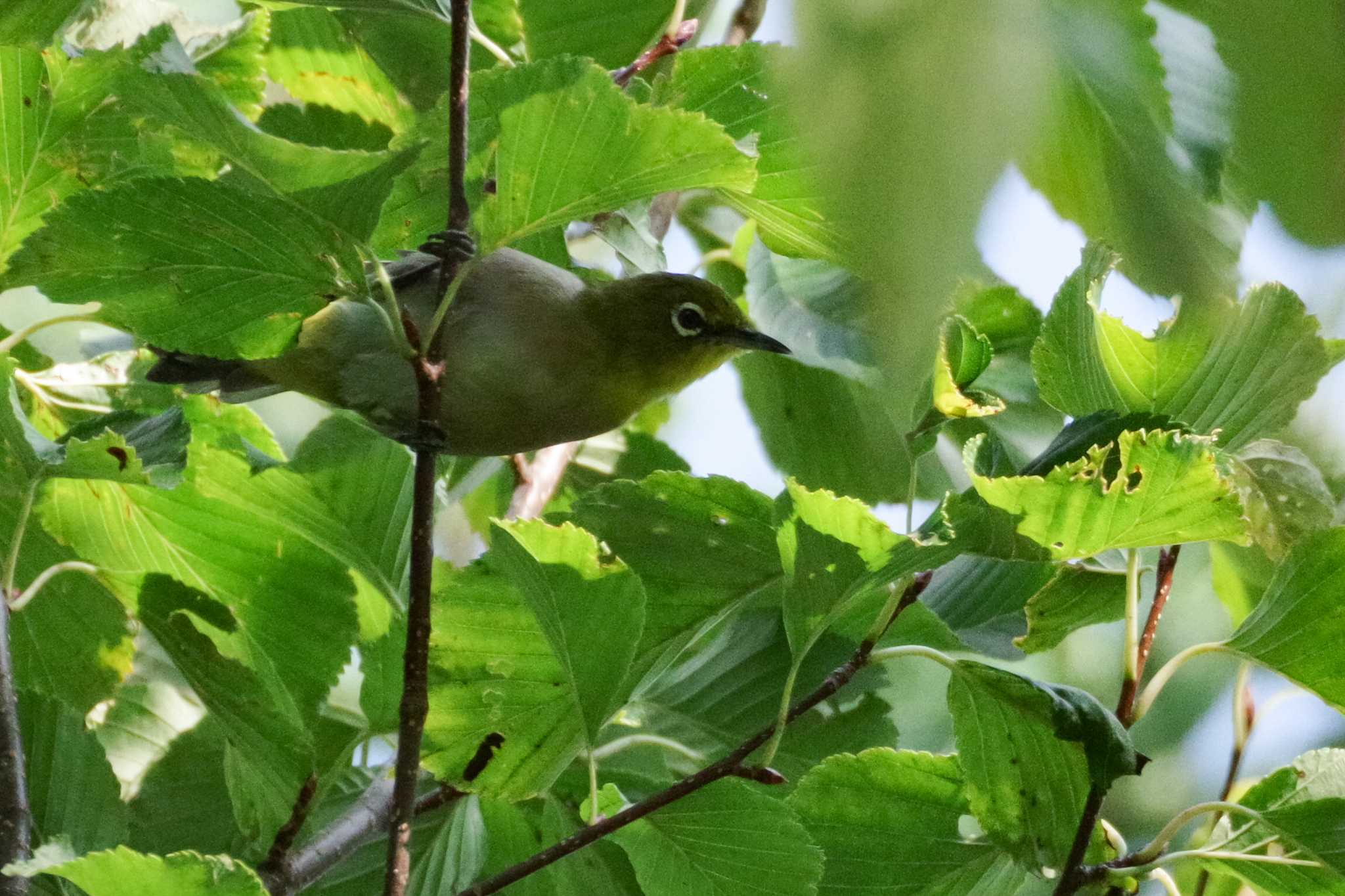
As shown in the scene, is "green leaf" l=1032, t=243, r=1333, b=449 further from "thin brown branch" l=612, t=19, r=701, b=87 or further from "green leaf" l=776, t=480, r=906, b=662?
"thin brown branch" l=612, t=19, r=701, b=87

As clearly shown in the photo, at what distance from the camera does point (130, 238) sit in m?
1.08

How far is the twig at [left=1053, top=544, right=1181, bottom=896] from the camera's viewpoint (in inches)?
44.3

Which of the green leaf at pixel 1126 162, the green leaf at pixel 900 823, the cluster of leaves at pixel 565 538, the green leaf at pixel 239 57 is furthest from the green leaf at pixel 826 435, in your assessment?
the green leaf at pixel 1126 162

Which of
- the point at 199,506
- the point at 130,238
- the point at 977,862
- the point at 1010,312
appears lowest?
the point at 977,862

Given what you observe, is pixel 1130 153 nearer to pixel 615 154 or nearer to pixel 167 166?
pixel 615 154

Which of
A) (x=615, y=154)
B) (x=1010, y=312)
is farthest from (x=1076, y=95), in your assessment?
(x=1010, y=312)

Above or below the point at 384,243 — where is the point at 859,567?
below

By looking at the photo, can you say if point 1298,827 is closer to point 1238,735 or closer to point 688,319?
point 1238,735

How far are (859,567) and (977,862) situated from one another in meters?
0.39

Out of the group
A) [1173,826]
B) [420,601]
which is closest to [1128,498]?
[1173,826]

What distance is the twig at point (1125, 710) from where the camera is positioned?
3.69 ft

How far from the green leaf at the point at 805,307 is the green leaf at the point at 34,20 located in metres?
0.87

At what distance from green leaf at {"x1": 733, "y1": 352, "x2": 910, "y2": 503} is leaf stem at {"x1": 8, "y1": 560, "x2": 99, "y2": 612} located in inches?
35.6

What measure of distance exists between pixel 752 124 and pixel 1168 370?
0.46 m
